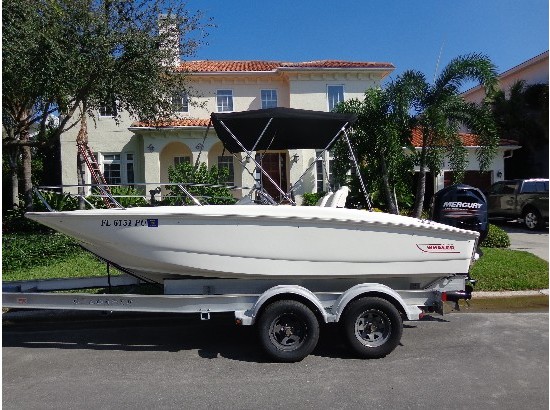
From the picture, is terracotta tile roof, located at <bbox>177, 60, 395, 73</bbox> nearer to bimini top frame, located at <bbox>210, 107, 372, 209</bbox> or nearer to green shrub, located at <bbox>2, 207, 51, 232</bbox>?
green shrub, located at <bbox>2, 207, 51, 232</bbox>

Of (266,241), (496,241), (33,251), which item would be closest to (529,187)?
(496,241)

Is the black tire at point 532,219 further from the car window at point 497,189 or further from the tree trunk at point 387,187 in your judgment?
the tree trunk at point 387,187

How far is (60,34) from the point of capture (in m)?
8.45

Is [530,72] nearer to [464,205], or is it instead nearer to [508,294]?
[508,294]

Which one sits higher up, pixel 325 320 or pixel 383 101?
pixel 383 101

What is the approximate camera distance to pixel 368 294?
4750 mm

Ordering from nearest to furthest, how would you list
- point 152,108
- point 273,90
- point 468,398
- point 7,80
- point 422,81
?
point 468,398 → point 7,80 → point 152,108 → point 422,81 → point 273,90

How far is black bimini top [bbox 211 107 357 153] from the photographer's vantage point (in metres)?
5.45

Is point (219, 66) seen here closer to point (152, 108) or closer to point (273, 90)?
point (273, 90)

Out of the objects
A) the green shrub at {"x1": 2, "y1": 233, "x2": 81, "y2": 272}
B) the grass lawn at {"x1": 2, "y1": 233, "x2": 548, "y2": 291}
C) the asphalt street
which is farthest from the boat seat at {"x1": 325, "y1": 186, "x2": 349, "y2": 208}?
the green shrub at {"x1": 2, "y1": 233, "x2": 81, "y2": 272}

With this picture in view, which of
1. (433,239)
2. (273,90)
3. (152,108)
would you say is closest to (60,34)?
(152,108)

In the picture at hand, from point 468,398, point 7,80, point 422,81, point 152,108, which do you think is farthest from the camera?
point 422,81

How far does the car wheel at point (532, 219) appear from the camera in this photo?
1448 cm

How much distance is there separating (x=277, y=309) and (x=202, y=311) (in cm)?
76
